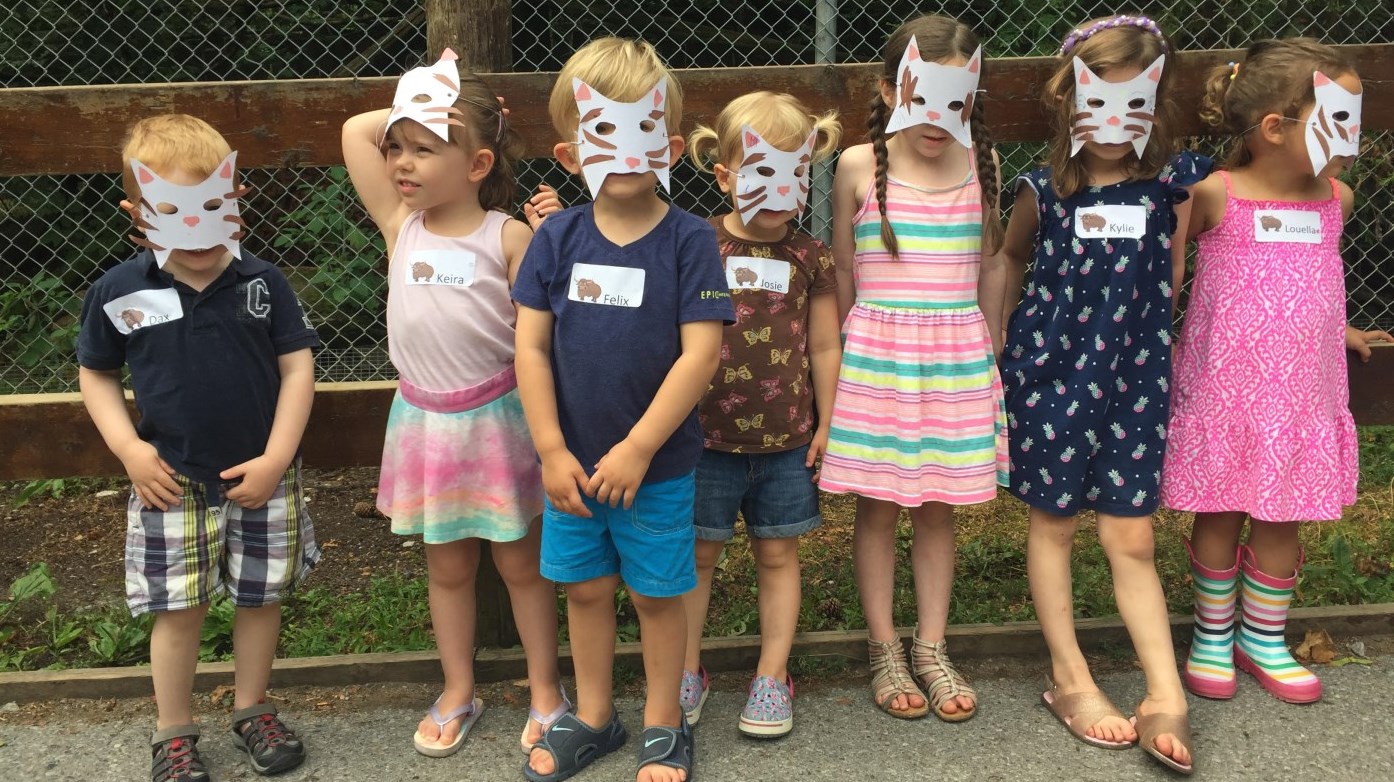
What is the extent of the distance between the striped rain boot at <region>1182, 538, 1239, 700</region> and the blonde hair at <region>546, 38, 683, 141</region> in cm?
169

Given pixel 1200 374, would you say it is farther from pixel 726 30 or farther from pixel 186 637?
pixel 726 30

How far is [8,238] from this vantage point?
5.43 metres

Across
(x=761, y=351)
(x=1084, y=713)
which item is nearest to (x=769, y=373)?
(x=761, y=351)

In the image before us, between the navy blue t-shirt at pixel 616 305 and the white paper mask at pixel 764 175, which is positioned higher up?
the white paper mask at pixel 764 175

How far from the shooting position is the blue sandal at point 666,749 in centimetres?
242

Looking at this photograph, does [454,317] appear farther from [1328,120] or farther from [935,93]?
[1328,120]

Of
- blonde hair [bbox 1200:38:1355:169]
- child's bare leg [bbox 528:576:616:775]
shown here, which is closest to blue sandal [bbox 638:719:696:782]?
child's bare leg [bbox 528:576:616:775]

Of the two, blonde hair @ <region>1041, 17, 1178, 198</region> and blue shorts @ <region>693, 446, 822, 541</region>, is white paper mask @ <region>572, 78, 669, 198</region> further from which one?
blonde hair @ <region>1041, 17, 1178, 198</region>

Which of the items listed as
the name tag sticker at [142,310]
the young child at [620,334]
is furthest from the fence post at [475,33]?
the name tag sticker at [142,310]

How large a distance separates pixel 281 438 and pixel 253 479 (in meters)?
0.10

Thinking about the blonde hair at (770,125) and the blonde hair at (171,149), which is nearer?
the blonde hair at (171,149)

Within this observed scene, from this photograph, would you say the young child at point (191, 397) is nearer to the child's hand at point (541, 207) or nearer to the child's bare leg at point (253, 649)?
the child's bare leg at point (253, 649)

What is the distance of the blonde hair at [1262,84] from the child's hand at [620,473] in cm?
156

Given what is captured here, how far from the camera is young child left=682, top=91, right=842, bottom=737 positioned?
2.43 m
